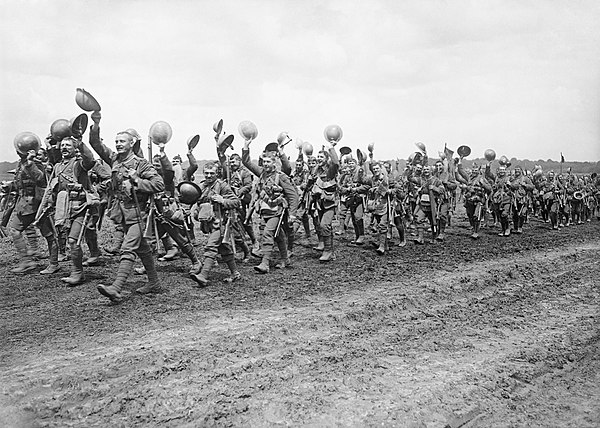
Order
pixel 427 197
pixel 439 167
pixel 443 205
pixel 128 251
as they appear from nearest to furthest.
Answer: pixel 128 251, pixel 427 197, pixel 443 205, pixel 439 167

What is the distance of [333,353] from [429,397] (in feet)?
4.10

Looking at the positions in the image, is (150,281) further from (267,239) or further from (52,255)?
(52,255)

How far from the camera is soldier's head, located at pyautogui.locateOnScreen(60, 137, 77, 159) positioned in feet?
25.7

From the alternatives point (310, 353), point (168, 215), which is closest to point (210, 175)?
point (168, 215)

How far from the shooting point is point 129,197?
695cm

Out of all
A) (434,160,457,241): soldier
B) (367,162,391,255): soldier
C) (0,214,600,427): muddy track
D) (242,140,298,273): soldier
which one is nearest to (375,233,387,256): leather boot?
(367,162,391,255): soldier

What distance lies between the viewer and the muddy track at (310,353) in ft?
14.0

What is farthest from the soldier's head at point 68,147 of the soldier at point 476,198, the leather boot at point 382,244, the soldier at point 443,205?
the soldier at point 476,198

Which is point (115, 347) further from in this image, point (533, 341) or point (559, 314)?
point (559, 314)

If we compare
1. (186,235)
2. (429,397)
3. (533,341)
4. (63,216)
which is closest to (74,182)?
(63,216)

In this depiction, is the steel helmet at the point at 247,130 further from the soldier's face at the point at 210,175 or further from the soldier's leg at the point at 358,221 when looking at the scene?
the soldier's leg at the point at 358,221

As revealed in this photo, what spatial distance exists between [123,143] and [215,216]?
1.77 meters

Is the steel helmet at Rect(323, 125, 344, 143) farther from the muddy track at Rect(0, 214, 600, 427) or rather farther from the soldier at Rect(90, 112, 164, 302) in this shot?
the soldier at Rect(90, 112, 164, 302)

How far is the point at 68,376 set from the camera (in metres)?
4.77
